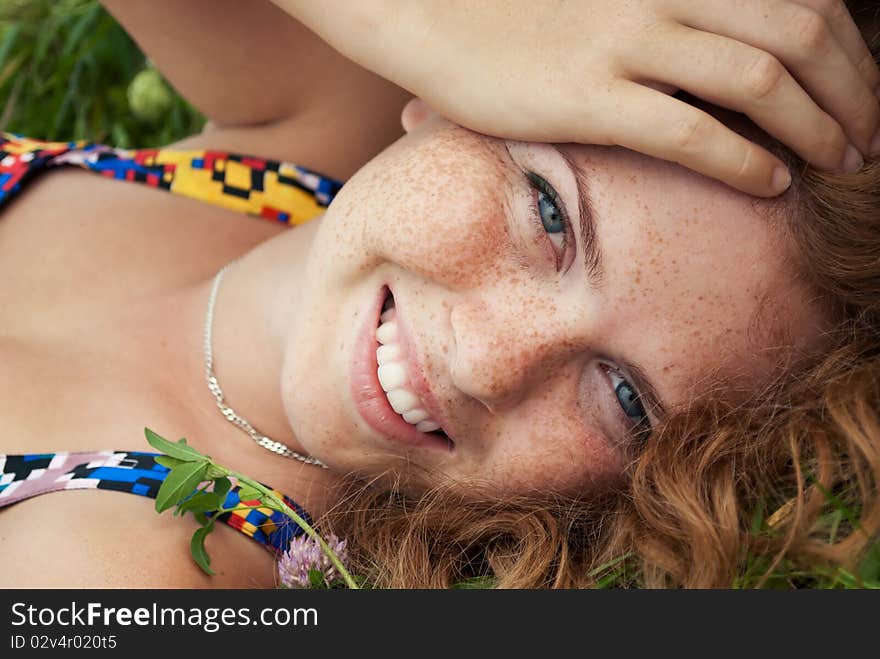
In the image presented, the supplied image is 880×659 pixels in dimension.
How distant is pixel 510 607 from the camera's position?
1.32 meters

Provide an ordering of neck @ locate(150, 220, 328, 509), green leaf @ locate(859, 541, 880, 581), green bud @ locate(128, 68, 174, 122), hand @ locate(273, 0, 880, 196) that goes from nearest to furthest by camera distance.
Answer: green leaf @ locate(859, 541, 880, 581), hand @ locate(273, 0, 880, 196), neck @ locate(150, 220, 328, 509), green bud @ locate(128, 68, 174, 122)

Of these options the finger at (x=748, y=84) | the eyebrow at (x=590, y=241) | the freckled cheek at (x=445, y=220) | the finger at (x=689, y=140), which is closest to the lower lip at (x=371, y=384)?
the freckled cheek at (x=445, y=220)

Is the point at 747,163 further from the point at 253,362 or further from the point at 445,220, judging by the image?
the point at 253,362

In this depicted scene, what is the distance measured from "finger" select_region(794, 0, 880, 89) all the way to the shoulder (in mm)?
1294

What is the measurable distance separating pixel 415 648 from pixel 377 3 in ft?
3.63

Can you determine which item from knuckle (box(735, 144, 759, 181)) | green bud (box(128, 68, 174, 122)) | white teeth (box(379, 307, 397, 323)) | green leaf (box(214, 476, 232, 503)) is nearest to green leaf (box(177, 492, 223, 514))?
green leaf (box(214, 476, 232, 503))

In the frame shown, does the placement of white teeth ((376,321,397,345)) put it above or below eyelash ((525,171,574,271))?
Answer: below

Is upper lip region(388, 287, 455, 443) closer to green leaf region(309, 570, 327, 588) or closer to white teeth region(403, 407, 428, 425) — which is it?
white teeth region(403, 407, 428, 425)

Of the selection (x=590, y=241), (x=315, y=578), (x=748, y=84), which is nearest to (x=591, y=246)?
(x=590, y=241)

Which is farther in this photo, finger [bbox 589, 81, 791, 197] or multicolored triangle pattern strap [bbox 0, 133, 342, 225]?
multicolored triangle pattern strap [bbox 0, 133, 342, 225]

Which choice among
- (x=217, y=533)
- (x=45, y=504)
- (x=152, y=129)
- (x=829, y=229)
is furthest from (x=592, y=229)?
(x=152, y=129)

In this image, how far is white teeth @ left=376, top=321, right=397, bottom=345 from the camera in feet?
5.33

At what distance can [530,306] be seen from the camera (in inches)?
59.5

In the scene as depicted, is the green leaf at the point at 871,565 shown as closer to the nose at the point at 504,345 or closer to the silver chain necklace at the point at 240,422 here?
the nose at the point at 504,345
